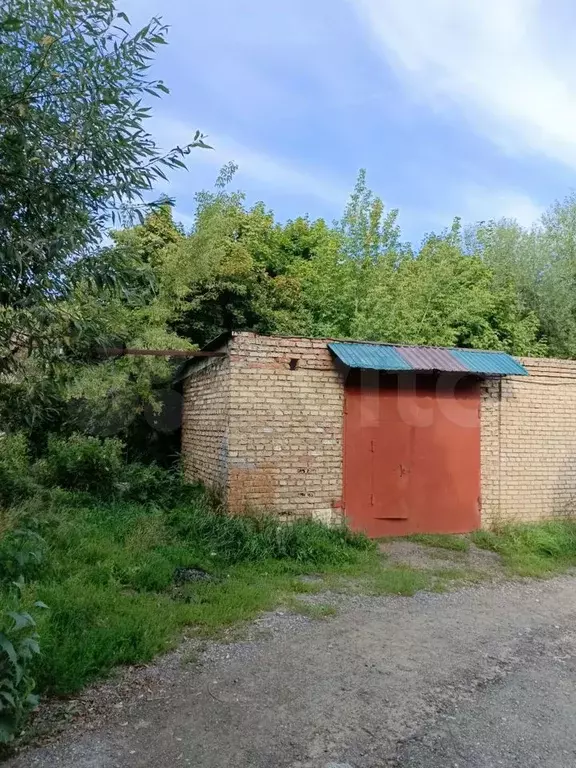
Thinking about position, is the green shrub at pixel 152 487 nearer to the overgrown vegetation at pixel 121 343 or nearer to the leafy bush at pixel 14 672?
the overgrown vegetation at pixel 121 343

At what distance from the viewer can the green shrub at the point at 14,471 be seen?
7.87m

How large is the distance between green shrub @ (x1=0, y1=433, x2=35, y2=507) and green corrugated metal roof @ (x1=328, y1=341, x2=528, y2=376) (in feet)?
15.2

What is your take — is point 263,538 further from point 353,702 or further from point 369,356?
point 353,702

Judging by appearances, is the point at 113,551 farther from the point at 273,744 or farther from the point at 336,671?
the point at 273,744

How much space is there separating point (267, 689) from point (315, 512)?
4065 millimetres

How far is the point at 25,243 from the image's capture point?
2572mm

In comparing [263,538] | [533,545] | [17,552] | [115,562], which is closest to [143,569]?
[115,562]

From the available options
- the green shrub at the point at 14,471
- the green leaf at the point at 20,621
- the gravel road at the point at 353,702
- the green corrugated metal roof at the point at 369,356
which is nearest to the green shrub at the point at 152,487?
the green shrub at the point at 14,471

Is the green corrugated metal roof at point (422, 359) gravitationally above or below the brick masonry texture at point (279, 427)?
above

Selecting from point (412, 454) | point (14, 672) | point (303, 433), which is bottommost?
point (14, 672)

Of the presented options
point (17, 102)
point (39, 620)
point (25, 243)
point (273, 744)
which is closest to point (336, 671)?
point (273, 744)

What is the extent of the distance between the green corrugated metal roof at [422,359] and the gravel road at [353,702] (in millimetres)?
3504

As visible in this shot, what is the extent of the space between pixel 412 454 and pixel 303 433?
179 centimetres

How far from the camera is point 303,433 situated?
7.64 meters
